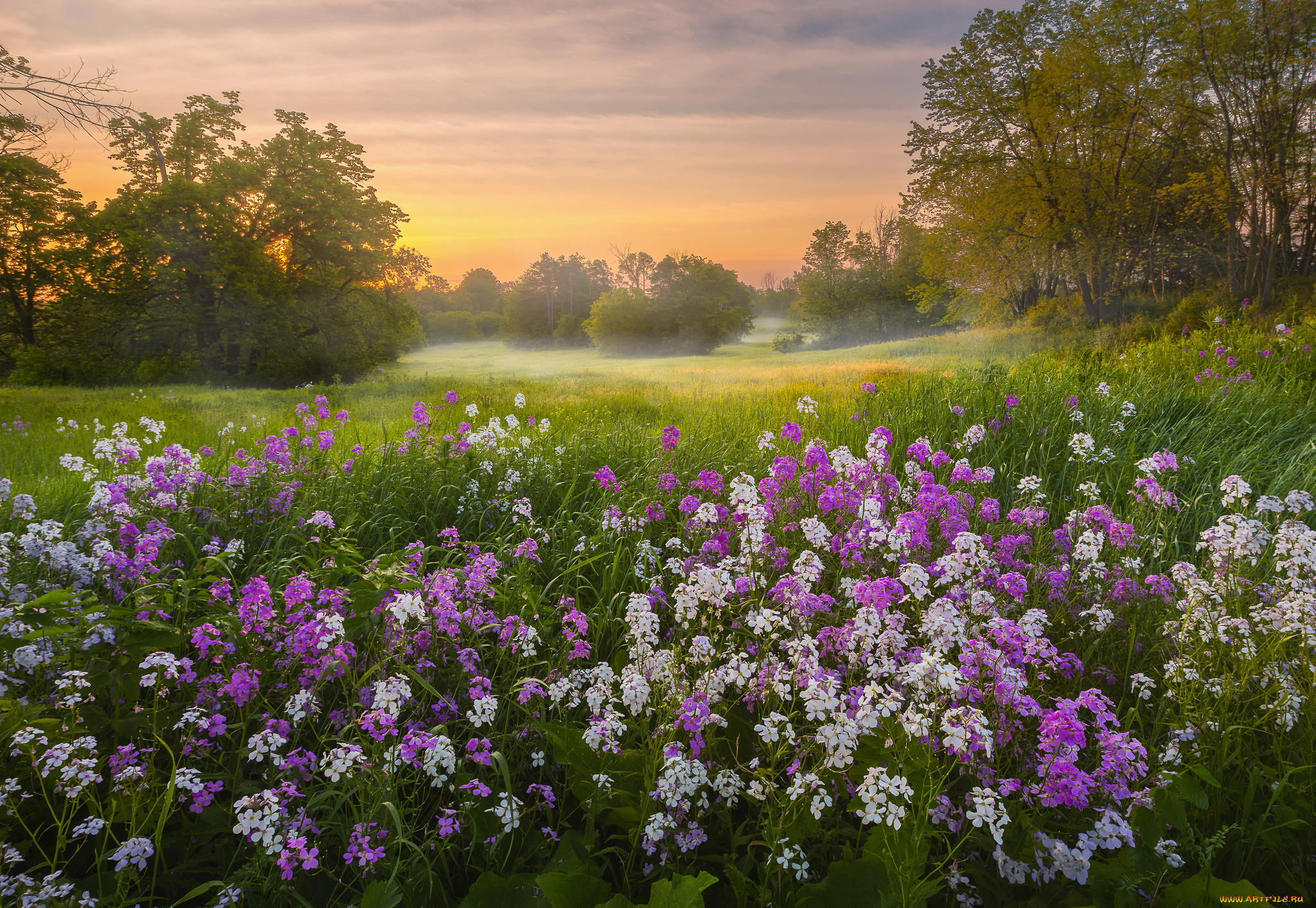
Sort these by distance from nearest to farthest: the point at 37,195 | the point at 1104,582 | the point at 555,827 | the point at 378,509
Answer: the point at 555,827 < the point at 1104,582 < the point at 378,509 < the point at 37,195

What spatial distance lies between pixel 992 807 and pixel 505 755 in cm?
197

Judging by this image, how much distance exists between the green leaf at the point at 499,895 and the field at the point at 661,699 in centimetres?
1

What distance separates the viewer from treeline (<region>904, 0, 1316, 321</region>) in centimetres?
1714

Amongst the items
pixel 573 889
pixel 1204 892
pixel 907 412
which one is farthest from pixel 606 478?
pixel 907 412

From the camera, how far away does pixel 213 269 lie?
24.8 meters

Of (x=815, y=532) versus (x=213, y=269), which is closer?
(x=815, y=532)

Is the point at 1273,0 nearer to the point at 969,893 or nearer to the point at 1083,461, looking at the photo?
the point at 1083,461

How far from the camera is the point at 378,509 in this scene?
511 cm

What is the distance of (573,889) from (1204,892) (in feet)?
6.05

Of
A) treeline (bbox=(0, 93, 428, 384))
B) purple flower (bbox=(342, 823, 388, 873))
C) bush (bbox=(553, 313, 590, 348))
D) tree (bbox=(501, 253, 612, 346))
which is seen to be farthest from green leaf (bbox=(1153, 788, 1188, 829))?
tree (bbox=(501, 253, 612, 346))

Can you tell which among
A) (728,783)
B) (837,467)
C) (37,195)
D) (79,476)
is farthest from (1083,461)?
(37,195)

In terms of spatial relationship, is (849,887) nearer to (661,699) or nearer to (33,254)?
(661,699)

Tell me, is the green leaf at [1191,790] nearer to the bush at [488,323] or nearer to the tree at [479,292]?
the bush at [488,323]

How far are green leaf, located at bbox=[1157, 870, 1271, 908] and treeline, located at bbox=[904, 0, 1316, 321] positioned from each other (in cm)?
2328
